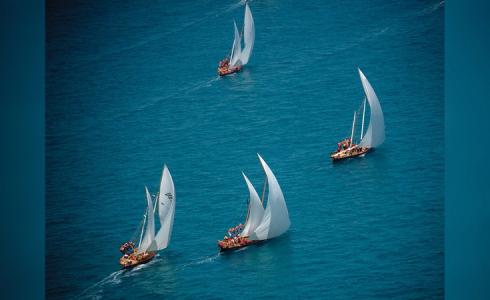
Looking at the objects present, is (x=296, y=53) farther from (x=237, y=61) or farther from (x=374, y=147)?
(x=374, y=147)

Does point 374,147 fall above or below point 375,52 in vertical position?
below

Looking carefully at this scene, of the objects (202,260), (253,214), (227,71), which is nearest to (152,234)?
(202,260)

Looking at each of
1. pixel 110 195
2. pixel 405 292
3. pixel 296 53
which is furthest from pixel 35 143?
pixel 405 292

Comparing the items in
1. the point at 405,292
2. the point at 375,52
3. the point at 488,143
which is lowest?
the point at 405,292

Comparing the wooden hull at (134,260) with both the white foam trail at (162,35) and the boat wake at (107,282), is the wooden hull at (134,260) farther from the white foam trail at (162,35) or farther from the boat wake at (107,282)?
the white foam trail at (162,35)

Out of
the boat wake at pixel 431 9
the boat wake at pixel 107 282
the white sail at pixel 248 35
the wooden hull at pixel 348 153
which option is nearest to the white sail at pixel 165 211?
the boat wake at pixel 107 282

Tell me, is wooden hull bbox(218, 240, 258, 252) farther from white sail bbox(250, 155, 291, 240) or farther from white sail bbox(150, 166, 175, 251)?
white sail bbox(150, 166, 175, 251)
